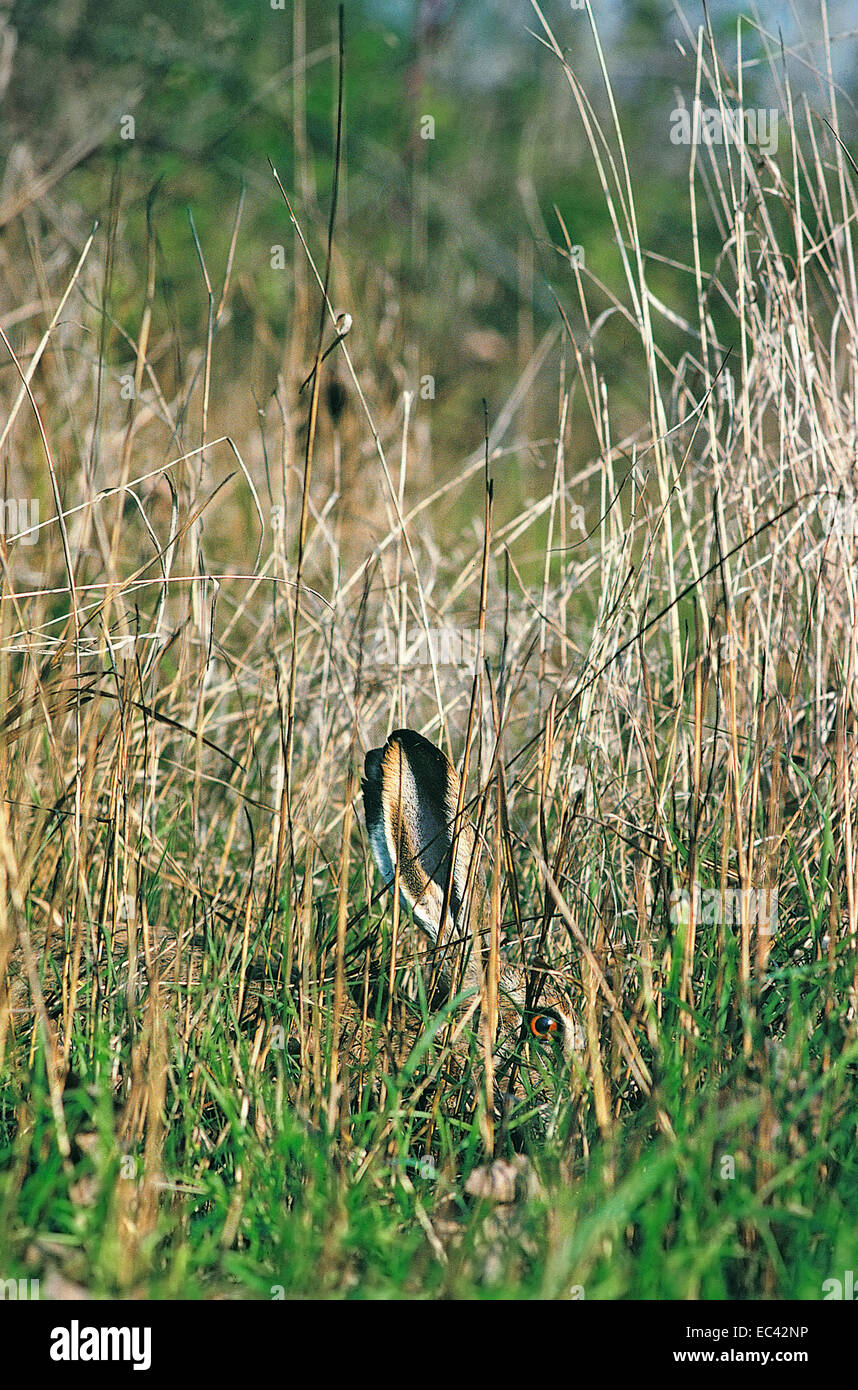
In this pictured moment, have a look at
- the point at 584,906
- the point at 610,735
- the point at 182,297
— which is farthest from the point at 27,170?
the point at 182,297

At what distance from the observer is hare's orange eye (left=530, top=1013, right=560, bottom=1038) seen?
153 cm

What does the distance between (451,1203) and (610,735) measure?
2.97 ft

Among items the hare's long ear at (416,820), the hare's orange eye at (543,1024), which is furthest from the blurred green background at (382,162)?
the hare's orange eye at (543,1024)

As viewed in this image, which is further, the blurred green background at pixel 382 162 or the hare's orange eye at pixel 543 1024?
the blurred green background at pixel 382 162

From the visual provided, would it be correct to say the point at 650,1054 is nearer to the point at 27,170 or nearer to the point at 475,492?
the point at 27,170

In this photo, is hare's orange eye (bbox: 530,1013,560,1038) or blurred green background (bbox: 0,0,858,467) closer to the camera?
hare's orange eye (bbox: 530,1013,560,1038)

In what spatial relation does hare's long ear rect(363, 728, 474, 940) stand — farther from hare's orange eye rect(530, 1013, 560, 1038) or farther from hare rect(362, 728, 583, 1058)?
hare's orange eye rect(530, 1013, 560, 1038)

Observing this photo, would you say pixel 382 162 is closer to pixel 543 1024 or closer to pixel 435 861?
pixel 435 861

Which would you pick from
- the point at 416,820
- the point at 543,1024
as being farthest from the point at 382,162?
the point at 543,1024

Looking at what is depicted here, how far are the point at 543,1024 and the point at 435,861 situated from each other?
0.89ft

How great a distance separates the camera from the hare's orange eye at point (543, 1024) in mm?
1525

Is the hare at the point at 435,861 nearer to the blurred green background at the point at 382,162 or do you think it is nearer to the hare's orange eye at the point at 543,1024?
the hare's orange eye at the point at 543,1024

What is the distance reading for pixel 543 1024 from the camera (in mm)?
1530

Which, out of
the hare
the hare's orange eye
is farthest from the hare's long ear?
the hare's orange eye
